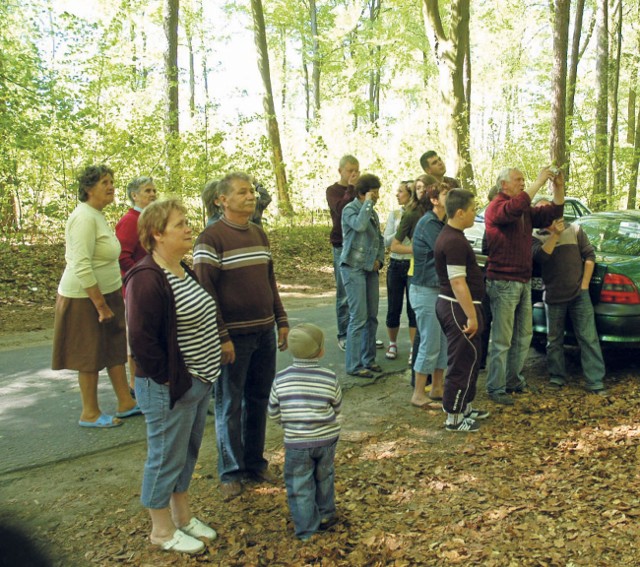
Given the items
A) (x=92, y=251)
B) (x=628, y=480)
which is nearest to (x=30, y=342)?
(x=92, y=251)

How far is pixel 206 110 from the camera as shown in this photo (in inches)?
563

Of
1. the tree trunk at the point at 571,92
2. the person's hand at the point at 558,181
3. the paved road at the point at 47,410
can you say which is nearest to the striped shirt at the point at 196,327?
the paved road at the point at 47,410

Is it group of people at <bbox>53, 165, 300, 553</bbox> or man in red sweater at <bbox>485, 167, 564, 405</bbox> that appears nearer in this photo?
group of people at <bbox>53, 165, 300, 553</bbox>

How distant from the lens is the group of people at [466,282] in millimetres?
5273

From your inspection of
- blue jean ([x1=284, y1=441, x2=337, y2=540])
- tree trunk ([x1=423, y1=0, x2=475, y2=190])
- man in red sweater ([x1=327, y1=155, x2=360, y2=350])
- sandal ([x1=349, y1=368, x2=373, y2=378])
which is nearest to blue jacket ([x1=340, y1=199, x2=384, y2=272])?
man in red sweater ([x1=327, y1=155, x2=360, y2=350])

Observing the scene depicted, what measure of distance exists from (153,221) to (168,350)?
715mm

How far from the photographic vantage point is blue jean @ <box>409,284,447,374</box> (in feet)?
19.3

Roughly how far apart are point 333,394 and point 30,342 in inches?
256

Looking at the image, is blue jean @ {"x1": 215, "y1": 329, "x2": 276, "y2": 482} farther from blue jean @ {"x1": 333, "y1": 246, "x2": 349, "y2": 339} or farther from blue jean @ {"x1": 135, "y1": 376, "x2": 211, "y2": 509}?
blue jean @ {"x1": 333, "y1": 246, "x2": 349, "y2": 339}

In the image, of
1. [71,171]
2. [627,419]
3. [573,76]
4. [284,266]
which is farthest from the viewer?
[573,76]

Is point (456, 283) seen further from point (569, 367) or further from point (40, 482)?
point (40, 482)

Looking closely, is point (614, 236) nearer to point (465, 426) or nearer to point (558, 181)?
point (558, 181)

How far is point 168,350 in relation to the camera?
3.40m

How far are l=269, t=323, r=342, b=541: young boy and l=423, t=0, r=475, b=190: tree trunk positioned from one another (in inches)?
439
